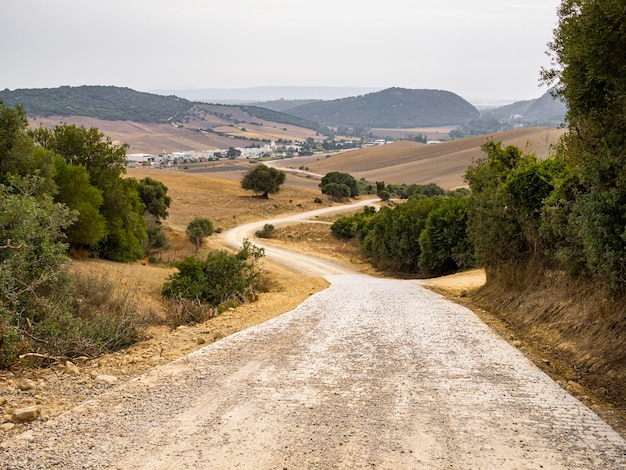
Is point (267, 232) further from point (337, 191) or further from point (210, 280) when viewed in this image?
point (210, 280)

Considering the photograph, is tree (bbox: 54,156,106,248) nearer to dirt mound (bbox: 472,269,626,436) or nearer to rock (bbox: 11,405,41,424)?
dirt mound (bbox: 472,269,626,436)

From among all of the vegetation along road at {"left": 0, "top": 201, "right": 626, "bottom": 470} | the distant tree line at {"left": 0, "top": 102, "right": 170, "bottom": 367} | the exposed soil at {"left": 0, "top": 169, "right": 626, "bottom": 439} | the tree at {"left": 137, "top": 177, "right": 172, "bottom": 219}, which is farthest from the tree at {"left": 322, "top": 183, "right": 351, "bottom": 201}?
the vegetation along road at {"left": 0, "top": 201, "right": 626, "bottom": 470}

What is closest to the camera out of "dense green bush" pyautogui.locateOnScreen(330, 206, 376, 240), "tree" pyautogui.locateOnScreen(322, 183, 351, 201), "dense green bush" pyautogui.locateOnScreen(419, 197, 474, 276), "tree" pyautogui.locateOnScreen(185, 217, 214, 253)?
"dense green bush" pyautogui.locateOnScreen(419, 197, 474, 276)

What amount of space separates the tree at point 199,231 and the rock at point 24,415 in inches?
1598

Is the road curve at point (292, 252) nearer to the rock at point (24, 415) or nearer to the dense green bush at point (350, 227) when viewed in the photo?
the dense green bush at point (350, 227)

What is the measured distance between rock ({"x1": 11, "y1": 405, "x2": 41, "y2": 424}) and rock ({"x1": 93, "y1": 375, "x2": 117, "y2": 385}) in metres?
1.35

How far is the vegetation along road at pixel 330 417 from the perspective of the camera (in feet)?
17.5

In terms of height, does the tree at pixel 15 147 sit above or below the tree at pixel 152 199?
above

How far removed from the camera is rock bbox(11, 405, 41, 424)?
6.10 meters

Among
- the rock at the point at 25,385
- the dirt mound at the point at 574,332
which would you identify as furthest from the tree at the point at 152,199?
the rock at the point at 25,385

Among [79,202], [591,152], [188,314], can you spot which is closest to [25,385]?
[188,314]

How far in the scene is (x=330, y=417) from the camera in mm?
6379

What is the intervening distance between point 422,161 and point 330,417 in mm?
136638

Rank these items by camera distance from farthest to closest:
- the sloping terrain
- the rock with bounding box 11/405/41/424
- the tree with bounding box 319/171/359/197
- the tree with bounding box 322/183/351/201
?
1. the sloping terrain
2. the tree with bounding box 319/171/359/197
3. the tree with bounding box 322/183/351/201
4. the rock with bounding box 11/405/41/424
